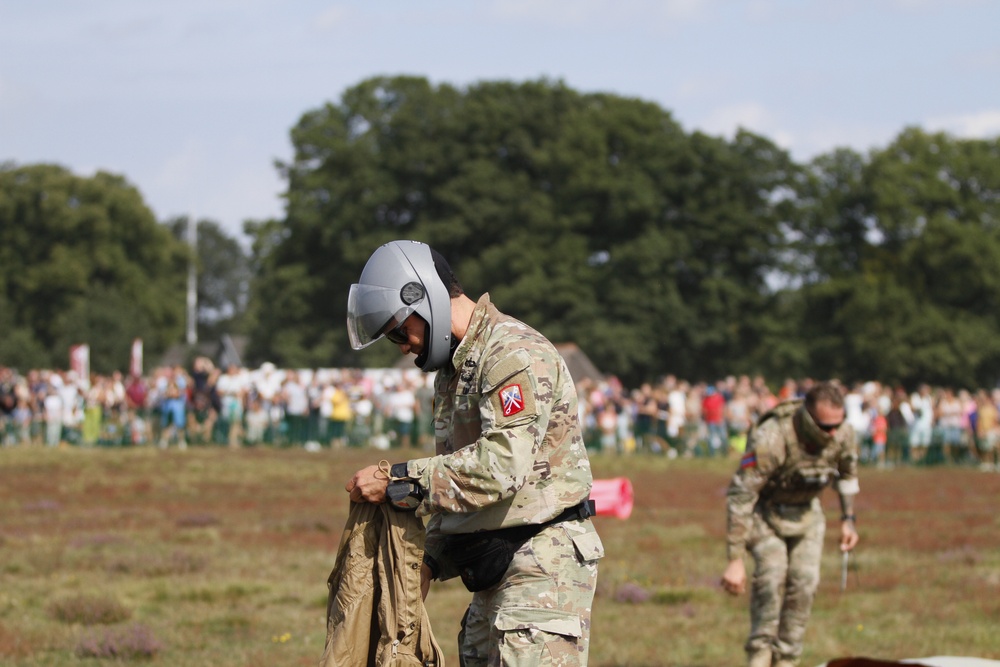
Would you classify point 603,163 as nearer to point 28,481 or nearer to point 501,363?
point 28,481

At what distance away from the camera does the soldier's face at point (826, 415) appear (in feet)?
29.5

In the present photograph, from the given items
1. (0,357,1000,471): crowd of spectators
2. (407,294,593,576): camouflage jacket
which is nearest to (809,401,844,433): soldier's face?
(407,294,593,576): camouflage jacket

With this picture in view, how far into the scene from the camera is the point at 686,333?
6888 cm

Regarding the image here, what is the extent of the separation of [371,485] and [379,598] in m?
0.46

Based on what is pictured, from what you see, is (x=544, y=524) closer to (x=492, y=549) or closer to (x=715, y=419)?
(x=492, y=549)

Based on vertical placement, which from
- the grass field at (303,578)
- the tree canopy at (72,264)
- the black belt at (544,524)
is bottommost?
the grass field at (303,578)

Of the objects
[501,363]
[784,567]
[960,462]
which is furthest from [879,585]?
[960,462]

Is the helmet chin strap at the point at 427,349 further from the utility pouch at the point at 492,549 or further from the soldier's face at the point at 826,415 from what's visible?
the soldier's face at the point at 826,415

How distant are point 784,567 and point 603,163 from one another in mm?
61644

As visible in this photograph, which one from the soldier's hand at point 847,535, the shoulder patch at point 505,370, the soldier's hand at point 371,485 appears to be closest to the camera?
the shoulder patch at point 505,370

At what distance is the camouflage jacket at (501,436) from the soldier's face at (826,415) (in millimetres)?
4179

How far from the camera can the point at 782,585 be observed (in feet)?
30.6

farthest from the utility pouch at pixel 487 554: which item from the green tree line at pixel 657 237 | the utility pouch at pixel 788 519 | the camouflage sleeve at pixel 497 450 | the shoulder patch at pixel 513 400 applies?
the green tree line at pixel 657 237

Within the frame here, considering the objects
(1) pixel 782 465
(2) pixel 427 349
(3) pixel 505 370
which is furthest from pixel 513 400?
(1) pixel 782 465
